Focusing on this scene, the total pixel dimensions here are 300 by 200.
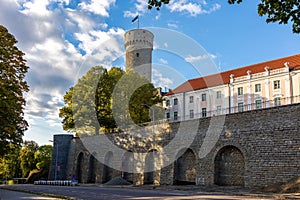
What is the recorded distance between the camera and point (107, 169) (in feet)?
140

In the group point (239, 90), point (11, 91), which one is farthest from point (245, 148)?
point (239, 90)

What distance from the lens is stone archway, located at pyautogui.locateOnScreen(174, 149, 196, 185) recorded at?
31.0 m

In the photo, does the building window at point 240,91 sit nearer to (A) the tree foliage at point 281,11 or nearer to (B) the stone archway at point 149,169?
(B) the stone archway at point 149,169

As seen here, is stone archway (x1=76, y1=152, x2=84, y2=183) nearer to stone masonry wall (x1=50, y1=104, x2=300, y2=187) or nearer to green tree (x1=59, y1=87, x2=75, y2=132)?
green tree (x1=59, y1=87, x2=75, y2=132)

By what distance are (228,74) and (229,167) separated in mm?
35156

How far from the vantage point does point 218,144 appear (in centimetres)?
2842

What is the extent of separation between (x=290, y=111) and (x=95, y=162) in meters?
28.5

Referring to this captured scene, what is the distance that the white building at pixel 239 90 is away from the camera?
48812 mm

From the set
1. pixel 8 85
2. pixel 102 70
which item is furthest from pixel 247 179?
pixel 102 70

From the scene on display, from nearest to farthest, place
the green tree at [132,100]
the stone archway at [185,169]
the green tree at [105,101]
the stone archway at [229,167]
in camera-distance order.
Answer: the stone archway at [229,167] → the stone archway at [185,169] → the green tree at [132,100] → the green tree at [105,101]

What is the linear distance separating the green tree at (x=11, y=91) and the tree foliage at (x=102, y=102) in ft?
72.0

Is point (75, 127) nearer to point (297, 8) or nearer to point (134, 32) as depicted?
point (134, 32)

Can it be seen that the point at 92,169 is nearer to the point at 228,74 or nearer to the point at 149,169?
the point at 149,169

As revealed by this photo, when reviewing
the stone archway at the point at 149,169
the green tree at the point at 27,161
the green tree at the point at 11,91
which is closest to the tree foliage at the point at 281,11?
the green tree at the point at 11,91
